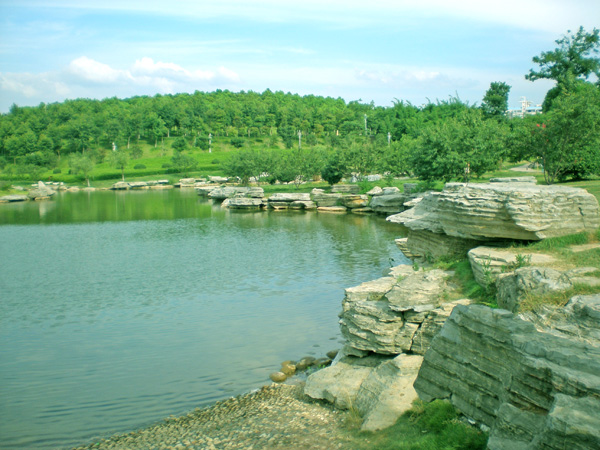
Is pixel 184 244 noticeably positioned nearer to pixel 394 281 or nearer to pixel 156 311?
pixel 156 311

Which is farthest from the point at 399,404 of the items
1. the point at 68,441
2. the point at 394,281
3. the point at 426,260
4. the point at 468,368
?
the point at 426,260

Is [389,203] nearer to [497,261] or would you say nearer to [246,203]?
[246,203]

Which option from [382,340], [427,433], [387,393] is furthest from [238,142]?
[427,433]

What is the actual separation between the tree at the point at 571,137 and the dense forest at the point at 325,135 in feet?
0.18

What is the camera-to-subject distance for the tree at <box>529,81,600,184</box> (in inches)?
999

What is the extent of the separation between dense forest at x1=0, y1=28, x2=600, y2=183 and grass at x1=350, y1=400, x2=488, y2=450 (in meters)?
22.8

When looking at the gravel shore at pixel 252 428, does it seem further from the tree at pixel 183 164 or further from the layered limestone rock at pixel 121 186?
the tree at pixel 183 164

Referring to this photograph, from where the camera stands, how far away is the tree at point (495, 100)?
63.2 metres

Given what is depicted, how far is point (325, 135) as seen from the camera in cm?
11612

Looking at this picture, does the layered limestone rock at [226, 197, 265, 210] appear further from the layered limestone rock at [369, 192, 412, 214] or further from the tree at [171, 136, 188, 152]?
the tree at [171, 136, 188, 152]

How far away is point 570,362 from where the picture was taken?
18.2 ft

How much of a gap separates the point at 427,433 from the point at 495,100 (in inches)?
2498

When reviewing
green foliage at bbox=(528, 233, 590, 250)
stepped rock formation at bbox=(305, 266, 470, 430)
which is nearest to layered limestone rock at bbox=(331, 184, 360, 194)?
stepped rock formation at bbox=(305, 266, 470, 430)

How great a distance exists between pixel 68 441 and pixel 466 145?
111 feet
